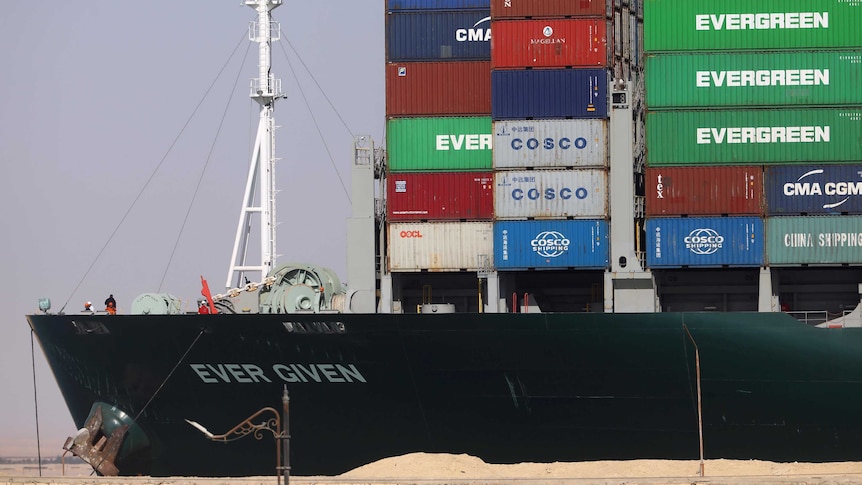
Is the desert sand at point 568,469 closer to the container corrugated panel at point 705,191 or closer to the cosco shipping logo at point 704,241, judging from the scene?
the cosco shipping logo at point 704,241

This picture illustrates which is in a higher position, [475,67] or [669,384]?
[475,67]

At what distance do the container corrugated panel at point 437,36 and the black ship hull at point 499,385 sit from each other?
28.5 ft

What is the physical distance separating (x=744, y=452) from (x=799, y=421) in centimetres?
175

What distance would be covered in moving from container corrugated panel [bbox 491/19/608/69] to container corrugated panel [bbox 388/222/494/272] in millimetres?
5086

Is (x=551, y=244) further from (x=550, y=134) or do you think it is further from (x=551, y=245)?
(x=550, y=134)

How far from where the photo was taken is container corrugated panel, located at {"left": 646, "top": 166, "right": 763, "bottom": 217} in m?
40.7

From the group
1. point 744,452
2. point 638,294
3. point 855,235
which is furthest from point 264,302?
→ point 855,235

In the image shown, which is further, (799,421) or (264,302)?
(264,302)

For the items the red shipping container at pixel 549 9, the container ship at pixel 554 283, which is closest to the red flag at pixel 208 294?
the container ship at pixel 554 283

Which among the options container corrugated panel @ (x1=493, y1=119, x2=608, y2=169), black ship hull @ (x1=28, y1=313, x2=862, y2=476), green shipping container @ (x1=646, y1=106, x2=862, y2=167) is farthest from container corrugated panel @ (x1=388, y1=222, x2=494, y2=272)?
green shipping container @ (x1=646, y1=106, x2=862, y2=167)

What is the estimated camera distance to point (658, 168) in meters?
41.2

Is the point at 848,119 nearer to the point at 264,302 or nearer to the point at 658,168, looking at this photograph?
the point at 658,168

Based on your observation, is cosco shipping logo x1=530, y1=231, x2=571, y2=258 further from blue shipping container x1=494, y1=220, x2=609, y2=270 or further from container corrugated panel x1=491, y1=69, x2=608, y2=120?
container corrugated panel x1=491, y1=69, x2=608, y2=120

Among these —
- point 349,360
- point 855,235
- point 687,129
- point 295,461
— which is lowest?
point 295,461
